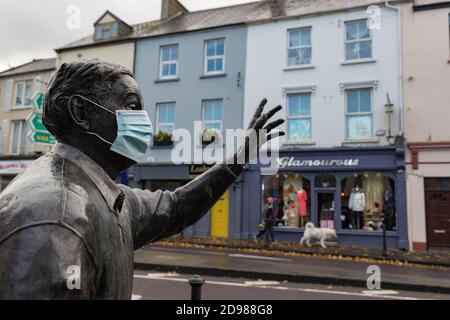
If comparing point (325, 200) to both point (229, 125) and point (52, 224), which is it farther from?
point (52, 224)

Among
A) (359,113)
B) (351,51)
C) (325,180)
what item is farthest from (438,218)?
(351,51)

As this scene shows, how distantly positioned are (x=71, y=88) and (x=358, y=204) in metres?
15.1

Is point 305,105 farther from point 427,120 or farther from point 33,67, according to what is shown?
point 33,67

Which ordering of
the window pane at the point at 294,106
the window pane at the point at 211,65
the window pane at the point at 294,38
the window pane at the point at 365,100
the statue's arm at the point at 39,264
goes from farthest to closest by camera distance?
the window pane at the point at 211,65
the window pane at the point at 294,38
the window pane at the point at 294,106
the window pane at the point at 365,100
the statue's arm at the point at 39,264

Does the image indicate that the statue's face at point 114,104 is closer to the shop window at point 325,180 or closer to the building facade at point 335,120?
the building facade at point 335,120

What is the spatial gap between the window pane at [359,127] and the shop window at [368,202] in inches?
60.7

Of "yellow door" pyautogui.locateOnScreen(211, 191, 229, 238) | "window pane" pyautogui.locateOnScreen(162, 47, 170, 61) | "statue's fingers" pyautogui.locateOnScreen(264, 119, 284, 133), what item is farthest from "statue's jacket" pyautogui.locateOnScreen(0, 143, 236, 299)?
"window pane" pyautogui.locateOnScreen(162, 47, 170, 61)

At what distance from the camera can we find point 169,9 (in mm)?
22234

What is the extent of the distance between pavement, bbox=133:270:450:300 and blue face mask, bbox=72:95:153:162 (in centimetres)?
547

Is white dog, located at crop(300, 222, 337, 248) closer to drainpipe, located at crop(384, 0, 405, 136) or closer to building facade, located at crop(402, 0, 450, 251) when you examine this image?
building facade, located at crop(402, 0, 450, 251)

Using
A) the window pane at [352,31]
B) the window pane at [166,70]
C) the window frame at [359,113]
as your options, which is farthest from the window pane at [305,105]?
the window pane at [166,70]

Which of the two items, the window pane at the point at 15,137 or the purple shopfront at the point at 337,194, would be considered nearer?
the purple shopfront at the point at 337,194

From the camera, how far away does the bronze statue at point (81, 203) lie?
0.94 metres
